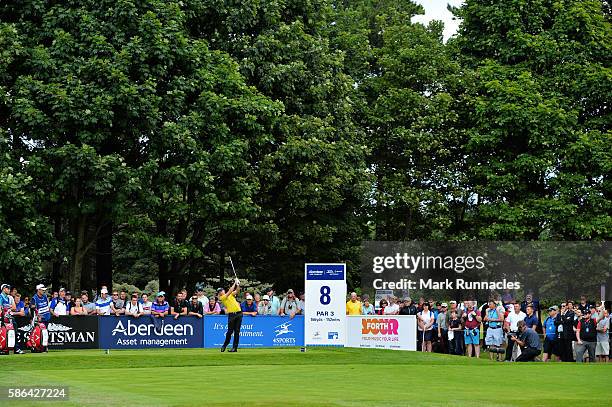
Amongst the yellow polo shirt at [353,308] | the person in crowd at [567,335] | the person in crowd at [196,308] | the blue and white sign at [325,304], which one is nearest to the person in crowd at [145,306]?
the person in crowd at [196,308]

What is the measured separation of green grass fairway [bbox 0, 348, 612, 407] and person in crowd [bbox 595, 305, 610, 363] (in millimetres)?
3239

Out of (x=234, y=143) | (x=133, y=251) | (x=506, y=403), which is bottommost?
(x=506, y=403)

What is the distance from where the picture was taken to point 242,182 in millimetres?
46594

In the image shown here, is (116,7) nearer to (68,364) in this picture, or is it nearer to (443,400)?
(68,364)

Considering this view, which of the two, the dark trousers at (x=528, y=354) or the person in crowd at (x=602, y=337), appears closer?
the dark trousers at (x=528, y=354)

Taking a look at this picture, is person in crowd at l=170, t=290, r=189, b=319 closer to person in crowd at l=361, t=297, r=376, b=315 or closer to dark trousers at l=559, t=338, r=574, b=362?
person in crowd at l=361, t=297, r=376, b=315

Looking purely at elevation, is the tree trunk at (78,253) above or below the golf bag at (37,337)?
above

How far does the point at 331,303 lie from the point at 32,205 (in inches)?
489

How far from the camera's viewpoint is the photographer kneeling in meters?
34.4

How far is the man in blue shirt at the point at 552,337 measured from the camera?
36469mm

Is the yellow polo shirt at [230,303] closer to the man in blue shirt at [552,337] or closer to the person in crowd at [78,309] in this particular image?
the person in crowd at [78,309]

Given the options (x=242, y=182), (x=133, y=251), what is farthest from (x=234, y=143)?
(x=133, y=251)

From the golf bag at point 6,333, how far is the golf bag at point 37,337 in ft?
2.98

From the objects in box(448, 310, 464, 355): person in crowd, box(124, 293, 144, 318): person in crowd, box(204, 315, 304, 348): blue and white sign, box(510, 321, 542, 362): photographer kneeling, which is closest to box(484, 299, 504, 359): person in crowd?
box(448, 310, 464, 355): person in crowd
